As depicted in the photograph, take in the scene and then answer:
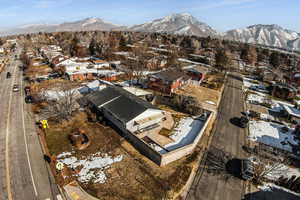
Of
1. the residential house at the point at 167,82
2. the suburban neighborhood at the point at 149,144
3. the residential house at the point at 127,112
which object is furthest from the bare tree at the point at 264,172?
the residential house at the point at 167,82

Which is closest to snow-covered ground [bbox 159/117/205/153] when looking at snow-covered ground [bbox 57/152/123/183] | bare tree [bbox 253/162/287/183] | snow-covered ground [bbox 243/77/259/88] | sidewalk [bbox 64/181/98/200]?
snow-covered ground [bbox 57/152/123/183]

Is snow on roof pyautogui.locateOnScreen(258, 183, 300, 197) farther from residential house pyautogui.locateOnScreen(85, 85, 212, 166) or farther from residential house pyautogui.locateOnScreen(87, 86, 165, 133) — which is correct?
residential house pyautogui.locateOnScreen(87, 86, 165, 133)

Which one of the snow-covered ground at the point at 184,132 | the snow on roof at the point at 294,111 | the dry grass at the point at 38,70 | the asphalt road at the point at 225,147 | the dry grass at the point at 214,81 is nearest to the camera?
the asphalt road at the point at 225,147

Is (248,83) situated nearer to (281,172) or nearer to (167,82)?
(167,82)

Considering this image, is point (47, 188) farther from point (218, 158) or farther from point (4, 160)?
point (218, 158)

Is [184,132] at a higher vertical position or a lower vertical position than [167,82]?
lower

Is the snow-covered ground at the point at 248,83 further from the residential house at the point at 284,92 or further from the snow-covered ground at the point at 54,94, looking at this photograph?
the snow-covered ground at the point at 54,94

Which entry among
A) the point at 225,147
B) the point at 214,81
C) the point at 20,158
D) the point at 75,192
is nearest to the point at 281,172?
the point at 225,147
